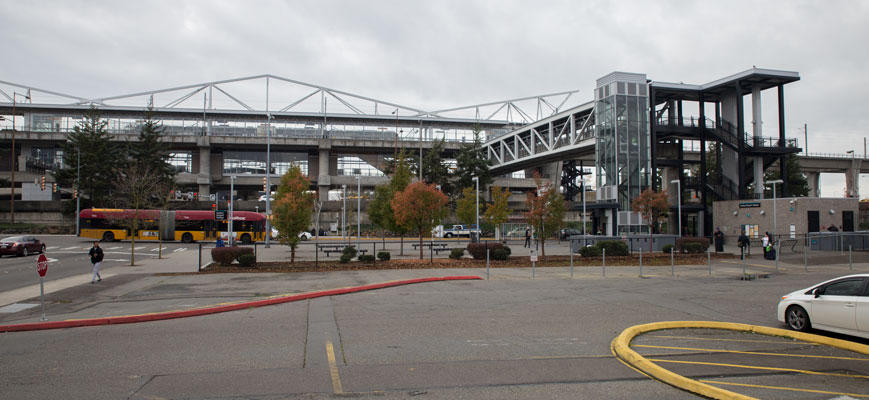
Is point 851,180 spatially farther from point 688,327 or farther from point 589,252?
point 688,327

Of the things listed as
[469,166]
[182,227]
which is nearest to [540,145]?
[469,166]

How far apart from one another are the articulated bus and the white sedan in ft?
153

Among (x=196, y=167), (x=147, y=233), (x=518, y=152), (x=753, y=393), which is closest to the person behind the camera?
(x=753, y=393)

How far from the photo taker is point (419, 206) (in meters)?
28.4

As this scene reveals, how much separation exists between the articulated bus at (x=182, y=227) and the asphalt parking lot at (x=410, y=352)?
34837 millimetres

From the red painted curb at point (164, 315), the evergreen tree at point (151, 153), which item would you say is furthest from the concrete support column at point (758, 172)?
the evergreen tree at point (151, 153)

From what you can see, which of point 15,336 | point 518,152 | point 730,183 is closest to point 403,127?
point 518,152

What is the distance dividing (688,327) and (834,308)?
99.9 inches

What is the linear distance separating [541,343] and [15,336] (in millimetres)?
10457

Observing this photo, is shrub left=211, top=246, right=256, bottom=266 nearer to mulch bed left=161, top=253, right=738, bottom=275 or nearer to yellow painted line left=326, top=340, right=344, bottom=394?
mulch bed left=161, top=253, right=738, bottom=275

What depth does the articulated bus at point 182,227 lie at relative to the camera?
154ft

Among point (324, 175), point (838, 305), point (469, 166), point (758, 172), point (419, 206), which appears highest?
point (469, 166)

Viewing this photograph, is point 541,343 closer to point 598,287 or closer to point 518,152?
point 598,287

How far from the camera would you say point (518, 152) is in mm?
67875
